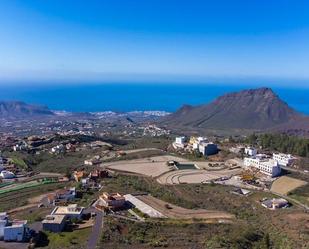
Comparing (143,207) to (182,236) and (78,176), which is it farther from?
(78,176)

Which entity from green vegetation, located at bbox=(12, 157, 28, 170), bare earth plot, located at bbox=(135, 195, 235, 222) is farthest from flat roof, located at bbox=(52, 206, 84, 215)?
green vegetation, located at bbox=(12, 157, 28, 170)

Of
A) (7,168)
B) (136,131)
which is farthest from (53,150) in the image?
(136,131)

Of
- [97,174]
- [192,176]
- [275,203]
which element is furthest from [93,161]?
[275,203]

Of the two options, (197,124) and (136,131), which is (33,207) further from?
(197,124)

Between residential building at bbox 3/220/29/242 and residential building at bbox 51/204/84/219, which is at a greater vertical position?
residential building at bbox 51/204/84/219

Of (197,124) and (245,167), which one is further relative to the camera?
(197,124)

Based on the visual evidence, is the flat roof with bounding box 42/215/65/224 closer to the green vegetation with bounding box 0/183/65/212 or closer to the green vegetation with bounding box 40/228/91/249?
the green vegetation with bounding box 40/228/91/249
